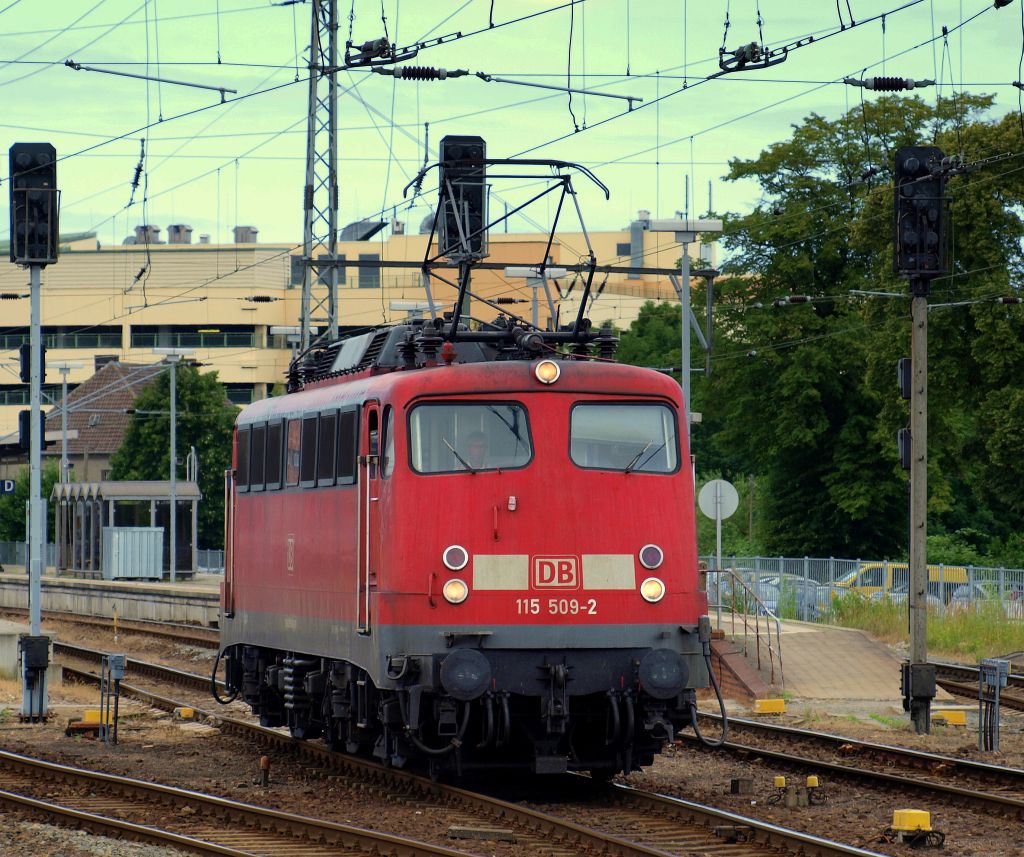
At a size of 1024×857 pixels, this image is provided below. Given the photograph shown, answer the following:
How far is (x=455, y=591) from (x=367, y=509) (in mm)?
1295

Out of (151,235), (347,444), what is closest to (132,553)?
(347,444)

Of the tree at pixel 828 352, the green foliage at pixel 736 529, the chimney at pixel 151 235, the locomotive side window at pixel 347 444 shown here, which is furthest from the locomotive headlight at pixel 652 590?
the chimney at pixel 151 235

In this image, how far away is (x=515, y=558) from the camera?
15047 millimetres

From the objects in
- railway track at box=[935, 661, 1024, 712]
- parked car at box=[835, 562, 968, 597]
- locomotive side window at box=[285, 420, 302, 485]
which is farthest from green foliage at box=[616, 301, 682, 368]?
locomotive side window at box=[285, 420, 302, 485]

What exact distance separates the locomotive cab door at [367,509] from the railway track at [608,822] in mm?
1537

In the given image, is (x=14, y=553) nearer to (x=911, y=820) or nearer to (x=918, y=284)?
(x=918, y=284)

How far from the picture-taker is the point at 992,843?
13.6 m

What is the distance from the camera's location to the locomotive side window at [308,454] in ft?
57.9

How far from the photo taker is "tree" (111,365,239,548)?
72438 millimetres

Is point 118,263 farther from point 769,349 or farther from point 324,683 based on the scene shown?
point 324,683

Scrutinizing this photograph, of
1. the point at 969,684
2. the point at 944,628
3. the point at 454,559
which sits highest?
the point at 454,559

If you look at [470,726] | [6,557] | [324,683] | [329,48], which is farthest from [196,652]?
[6,557]

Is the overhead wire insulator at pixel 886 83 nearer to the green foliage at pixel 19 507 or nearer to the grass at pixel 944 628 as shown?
the grass at pixel 944 628

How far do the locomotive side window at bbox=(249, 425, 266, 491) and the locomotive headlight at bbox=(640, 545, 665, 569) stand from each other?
5.51 meters
